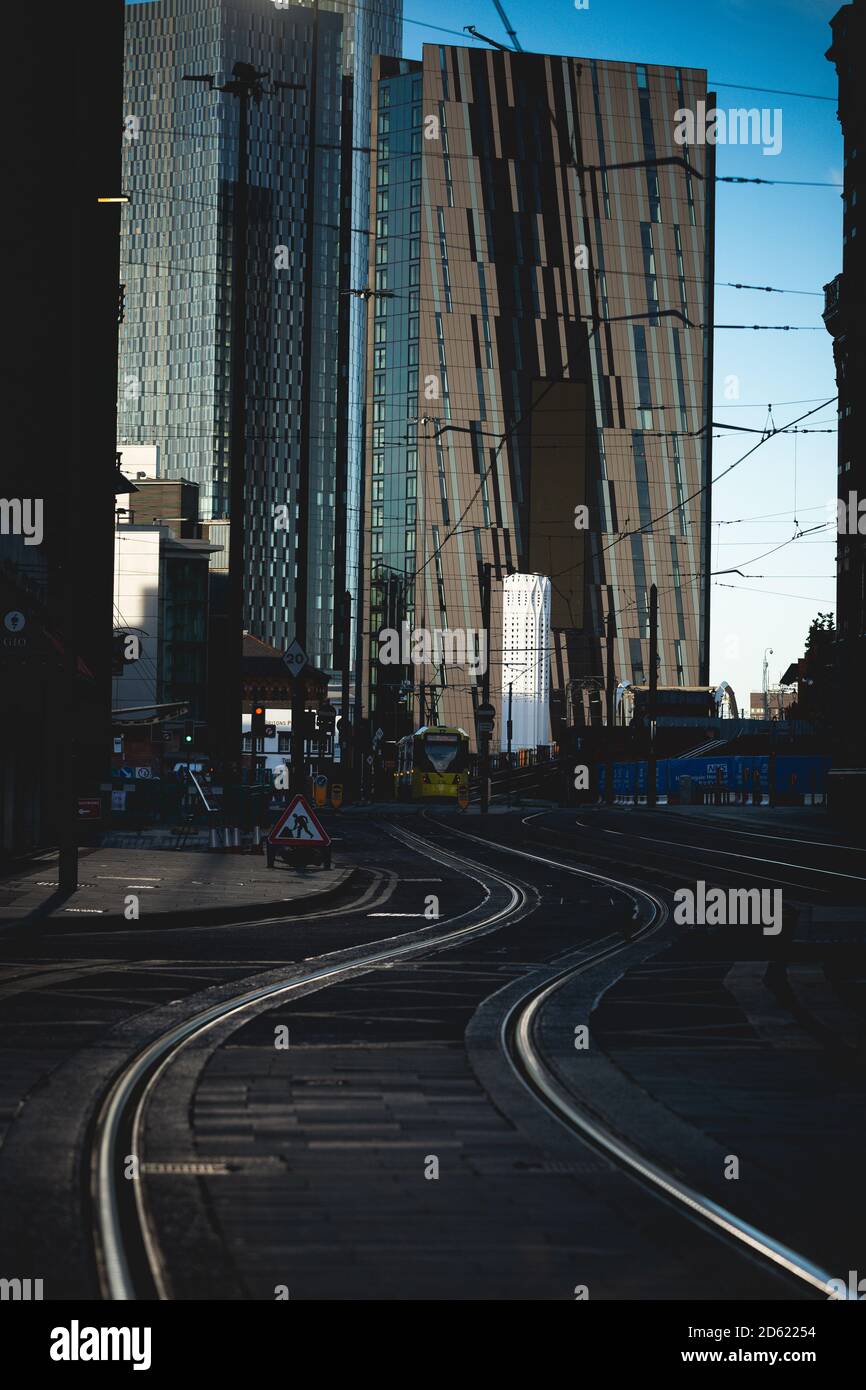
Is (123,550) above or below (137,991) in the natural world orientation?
above

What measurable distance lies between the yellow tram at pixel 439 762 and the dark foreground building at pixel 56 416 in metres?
26.4

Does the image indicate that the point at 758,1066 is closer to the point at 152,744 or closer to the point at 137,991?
the point at 137,991

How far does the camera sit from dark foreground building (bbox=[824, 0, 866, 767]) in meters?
49.7

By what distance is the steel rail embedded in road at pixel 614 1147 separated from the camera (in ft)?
19.1

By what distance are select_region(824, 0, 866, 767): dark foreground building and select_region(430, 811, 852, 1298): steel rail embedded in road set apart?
122ft

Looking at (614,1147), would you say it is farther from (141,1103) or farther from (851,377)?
(851,377)

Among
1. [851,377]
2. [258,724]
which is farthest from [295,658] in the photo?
[258,724]

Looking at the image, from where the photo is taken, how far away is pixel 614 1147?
763 cm

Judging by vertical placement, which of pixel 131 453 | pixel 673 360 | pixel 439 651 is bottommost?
pixel 439 651

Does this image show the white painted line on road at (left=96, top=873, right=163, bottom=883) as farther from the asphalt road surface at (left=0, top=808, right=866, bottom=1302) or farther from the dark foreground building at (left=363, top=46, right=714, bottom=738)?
the dark foreground building at (left=363, top=46, right=714, bottom=738)

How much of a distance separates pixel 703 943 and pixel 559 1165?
10406mm

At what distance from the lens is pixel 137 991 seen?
13.3 m

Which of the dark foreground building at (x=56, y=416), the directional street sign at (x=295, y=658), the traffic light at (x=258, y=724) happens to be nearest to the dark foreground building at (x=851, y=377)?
the traffic light at (x=258, y=724)

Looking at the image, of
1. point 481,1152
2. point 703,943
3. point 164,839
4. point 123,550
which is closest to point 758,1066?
point 481,1152
